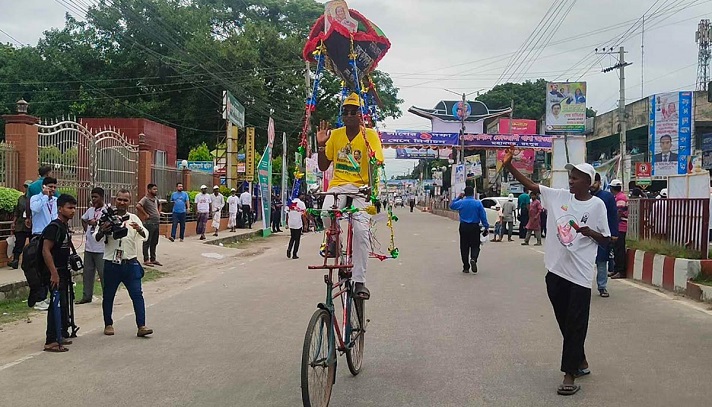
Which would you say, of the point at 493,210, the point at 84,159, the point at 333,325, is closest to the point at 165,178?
the point at 84,159

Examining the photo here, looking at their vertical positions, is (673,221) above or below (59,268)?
above

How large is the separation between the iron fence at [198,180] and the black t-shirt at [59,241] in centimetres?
1885

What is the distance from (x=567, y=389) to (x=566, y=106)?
36221 millimetres

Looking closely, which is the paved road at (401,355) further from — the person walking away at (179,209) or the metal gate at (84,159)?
the person walking away at (179,209)

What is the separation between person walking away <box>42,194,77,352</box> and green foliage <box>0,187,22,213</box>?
5691 mm

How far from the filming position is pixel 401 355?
6715 mm

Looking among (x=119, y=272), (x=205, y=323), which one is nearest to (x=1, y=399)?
(x=119, y=272)

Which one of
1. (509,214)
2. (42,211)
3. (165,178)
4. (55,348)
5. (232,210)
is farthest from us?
(232,210)

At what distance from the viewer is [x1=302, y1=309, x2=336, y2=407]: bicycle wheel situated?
14.2 ft

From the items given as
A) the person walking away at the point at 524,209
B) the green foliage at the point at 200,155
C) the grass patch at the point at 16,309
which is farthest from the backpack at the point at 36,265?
the green foliage at the point at 200,155

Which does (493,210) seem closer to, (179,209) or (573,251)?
(179,209)

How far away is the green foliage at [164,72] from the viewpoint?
39156 millimetres

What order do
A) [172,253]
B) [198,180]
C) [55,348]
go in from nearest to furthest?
1. [55,348]
2. [172,253]
3. [198,180]

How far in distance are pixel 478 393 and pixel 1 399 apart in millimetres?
3789
